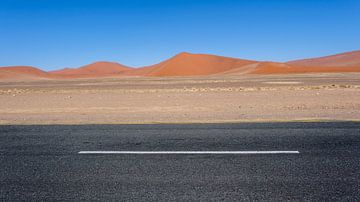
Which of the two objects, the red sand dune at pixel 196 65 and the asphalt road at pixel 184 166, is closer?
the asphalt road at pixel 184 166

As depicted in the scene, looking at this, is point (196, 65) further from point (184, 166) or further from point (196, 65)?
point (184, 166)

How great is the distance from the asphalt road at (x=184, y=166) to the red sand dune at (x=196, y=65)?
136 meters

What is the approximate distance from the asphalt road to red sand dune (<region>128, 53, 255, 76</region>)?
447 feet

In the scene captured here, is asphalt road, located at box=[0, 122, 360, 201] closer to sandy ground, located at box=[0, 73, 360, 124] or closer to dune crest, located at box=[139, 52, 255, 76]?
sandy ground, located at box=[0, 73, 360, 124]

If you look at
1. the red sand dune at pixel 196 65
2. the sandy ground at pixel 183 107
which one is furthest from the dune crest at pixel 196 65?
the sandy ground at pixel 183 107

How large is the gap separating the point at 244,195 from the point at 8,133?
6.33 metres

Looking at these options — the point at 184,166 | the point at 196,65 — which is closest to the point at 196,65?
the point at 196,65

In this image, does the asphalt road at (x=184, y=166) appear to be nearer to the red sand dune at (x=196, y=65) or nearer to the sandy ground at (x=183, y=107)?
the sandy ground at (x=183, y=107)

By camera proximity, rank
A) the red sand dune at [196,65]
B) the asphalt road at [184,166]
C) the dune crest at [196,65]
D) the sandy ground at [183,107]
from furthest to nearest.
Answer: the dune crest at [196,65] < the red sand dune at [196,65] < the sandy ground at [183,107] < the asphalt road at [184,166]

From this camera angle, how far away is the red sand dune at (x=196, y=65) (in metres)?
147

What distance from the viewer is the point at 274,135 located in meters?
7.19

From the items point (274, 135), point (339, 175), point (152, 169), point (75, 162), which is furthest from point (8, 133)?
point (339, 175)

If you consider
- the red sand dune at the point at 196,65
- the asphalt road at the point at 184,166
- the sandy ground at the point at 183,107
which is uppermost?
the red sand dune at the point at 196,65

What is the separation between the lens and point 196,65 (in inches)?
6063
